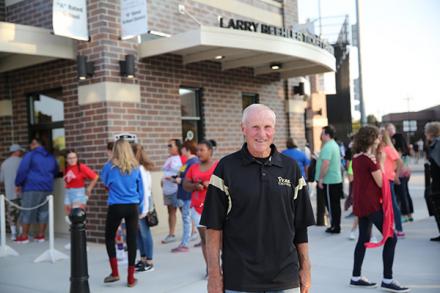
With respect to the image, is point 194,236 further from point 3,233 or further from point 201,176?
point 201,176

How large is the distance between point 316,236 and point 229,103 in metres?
3.86

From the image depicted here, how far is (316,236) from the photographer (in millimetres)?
8320

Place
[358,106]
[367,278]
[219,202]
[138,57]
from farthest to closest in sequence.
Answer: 1. [358,106]
2. [138,57]
3. [367,278]
4. [219,202]

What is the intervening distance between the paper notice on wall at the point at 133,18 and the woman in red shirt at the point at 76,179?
7.64 feet

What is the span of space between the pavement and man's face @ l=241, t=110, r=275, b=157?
121 inches

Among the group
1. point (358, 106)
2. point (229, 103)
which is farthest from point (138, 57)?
point (358, 106)

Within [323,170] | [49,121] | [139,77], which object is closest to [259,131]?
[323,170]

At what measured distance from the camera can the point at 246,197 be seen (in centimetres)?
274

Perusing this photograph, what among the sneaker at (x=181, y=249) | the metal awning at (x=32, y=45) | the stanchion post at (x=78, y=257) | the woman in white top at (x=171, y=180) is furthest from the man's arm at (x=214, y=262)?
the metal awning at (x=32, y=45)

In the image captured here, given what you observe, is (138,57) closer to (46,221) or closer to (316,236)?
(46,221)

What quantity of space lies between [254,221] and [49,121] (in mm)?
7869

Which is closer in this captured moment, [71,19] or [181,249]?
[181,249]

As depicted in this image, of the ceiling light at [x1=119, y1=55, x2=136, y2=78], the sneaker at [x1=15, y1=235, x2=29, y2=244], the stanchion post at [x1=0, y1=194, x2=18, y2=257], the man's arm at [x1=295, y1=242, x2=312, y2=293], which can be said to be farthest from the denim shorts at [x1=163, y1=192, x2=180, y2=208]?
the man's arm at [x1=295, y1=242, x2=312, y2=293]

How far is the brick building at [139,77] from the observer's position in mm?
8219
